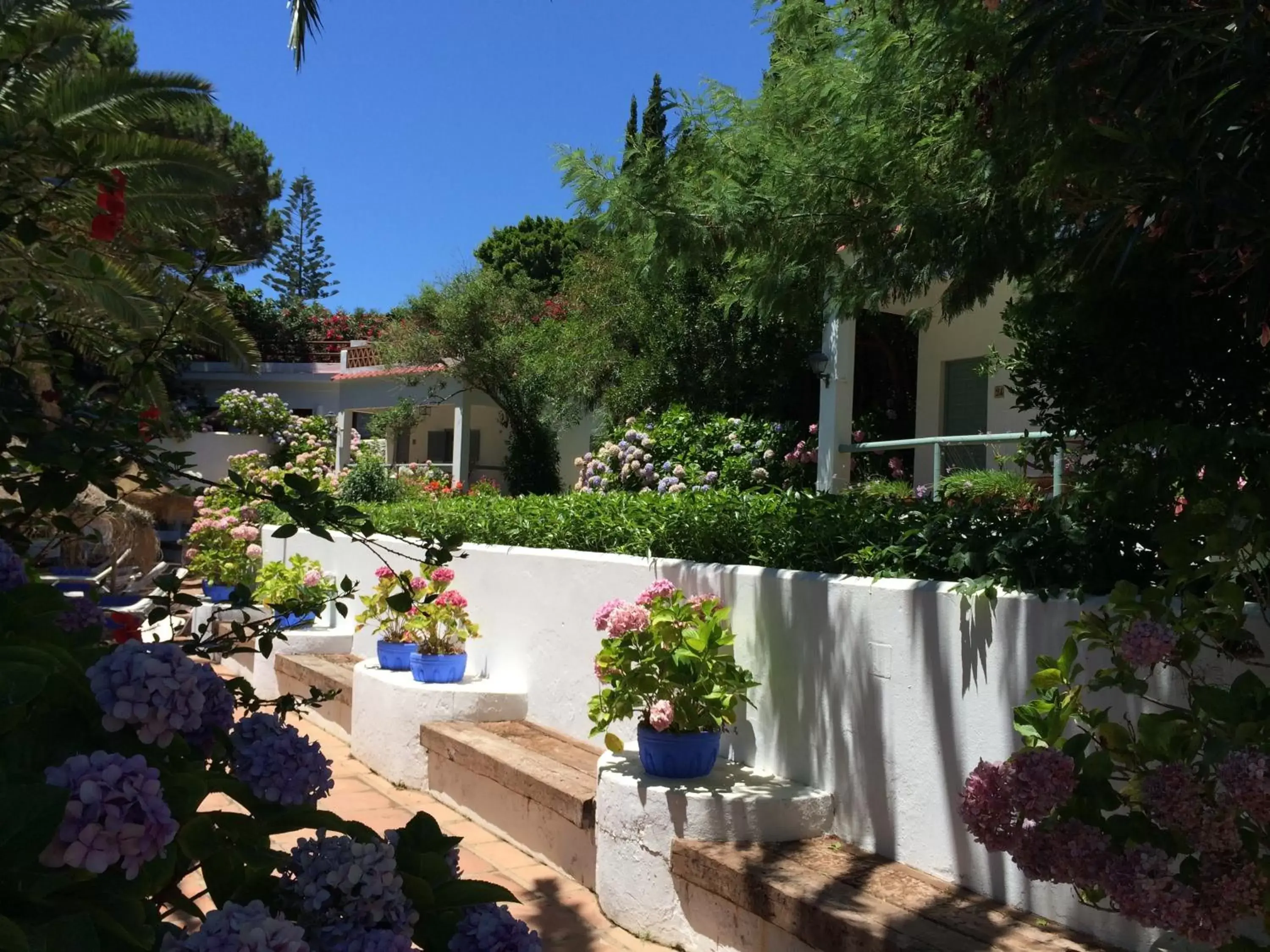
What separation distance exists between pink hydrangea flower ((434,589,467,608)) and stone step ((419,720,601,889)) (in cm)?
82

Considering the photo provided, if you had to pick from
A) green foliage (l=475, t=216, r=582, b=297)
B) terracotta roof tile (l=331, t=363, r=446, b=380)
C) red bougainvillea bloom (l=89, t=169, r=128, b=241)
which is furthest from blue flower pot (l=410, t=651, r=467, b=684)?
green foliage (l=475, t=216, r=582, b=297)

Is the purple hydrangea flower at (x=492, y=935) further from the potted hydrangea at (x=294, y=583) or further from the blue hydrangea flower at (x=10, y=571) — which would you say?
the potted hydrangea at (x=294, y=583)

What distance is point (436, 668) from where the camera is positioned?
22.1 ft

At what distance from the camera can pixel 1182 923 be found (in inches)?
87.4

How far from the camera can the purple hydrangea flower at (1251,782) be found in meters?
2.11

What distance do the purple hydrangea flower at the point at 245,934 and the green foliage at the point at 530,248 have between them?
3036cm

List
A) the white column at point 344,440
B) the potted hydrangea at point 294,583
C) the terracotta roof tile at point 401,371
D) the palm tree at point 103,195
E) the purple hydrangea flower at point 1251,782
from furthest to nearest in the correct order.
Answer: the white column at point 344,440 → the terracotta roof tile at point 401,371 → the potted hydrangea at point 294,583 → the palm tree at point 103,195 → the purple hydrangea flower at point 1251,782

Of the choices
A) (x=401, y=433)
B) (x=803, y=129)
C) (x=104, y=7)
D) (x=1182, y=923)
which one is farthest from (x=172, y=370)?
(x=401, y=433)

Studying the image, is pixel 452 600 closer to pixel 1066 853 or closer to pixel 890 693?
pixel 890 693

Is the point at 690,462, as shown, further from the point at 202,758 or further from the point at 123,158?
the point at 202,758

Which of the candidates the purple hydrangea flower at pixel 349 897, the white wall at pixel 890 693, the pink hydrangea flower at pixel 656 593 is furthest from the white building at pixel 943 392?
the purple hydrangea flower at pixel 349 897

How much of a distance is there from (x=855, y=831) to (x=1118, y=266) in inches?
98.7

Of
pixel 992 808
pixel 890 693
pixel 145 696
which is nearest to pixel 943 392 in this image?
pixel 890 693

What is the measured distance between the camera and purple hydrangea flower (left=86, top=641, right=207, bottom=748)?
1377 mm
